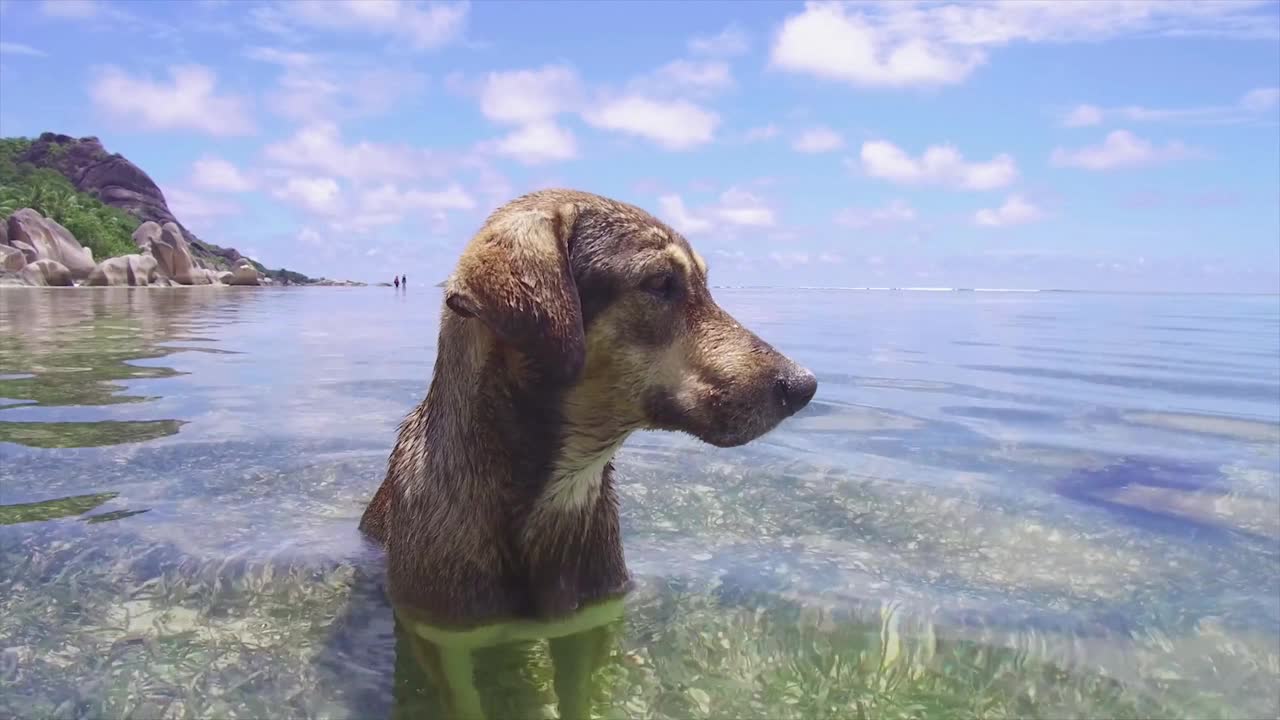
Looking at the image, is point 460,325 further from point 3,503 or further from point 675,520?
point 3,503

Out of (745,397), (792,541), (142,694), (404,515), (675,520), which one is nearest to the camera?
(142,694)

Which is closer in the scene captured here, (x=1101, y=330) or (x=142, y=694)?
(x=142, y=694)

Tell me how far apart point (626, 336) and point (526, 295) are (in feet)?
2.28

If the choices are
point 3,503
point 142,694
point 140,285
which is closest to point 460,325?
point 142,694

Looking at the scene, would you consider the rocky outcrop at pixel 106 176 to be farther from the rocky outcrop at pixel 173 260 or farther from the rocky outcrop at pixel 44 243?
the rocky outcrop at pixel 44 243

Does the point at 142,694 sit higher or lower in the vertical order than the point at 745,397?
lower

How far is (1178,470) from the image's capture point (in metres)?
8.84

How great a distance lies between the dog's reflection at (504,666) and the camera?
4.21 metres

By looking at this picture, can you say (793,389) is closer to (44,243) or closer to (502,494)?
(502,494)

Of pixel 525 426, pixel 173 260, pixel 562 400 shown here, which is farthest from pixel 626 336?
pixel 173 260

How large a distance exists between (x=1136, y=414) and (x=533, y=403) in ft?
33.0

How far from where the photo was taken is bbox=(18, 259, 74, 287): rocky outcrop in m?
61.7

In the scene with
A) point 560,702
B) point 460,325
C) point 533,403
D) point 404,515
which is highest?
point 460,325

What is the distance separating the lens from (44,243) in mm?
72375
